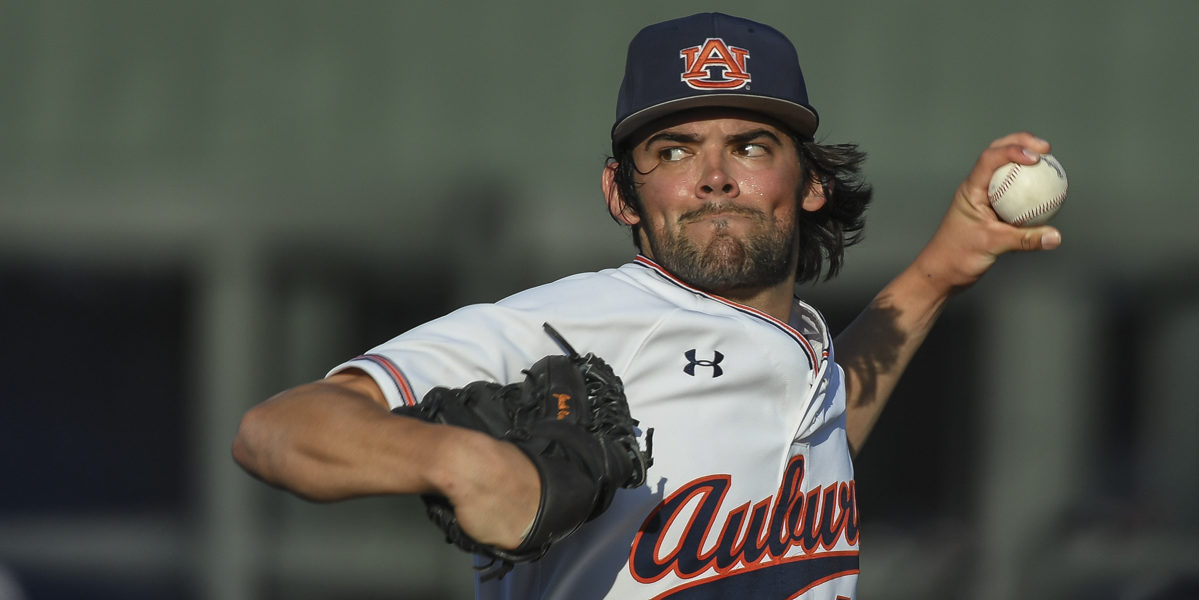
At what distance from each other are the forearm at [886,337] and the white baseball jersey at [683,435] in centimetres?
55

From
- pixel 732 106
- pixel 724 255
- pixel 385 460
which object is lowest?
pixel 385 460

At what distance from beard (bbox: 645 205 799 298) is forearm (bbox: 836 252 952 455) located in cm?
53

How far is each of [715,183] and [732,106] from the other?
157 millimetres

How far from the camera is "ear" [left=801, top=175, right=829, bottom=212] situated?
2254 millimetres

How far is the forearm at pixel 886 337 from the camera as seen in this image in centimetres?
244

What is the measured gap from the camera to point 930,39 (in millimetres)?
4801

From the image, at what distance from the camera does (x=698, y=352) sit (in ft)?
5.93

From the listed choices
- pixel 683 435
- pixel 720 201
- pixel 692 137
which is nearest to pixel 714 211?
pixel 720 201

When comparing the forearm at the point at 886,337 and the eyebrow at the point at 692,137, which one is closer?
the eyebrow at the point at 692,137

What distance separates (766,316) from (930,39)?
127 inches

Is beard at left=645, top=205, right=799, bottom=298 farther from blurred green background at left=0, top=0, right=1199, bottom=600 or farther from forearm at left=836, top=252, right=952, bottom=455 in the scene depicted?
blurred green background at left=0, top=0, right=1199, bottom=600

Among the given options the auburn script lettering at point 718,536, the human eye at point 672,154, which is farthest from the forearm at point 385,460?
the human eye at point 672,154

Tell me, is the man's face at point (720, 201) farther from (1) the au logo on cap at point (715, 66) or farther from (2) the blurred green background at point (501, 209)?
(2) the blurred green background at point (501, 209)

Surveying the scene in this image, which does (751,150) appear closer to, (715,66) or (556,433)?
(715,66)
